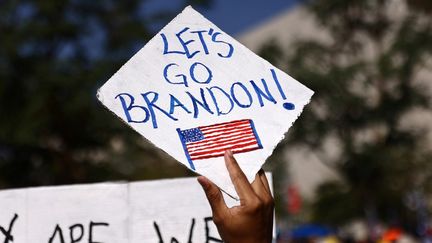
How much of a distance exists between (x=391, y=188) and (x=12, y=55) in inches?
547

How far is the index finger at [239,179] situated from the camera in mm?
2215

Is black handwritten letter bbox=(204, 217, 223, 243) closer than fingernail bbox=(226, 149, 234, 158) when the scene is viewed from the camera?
No

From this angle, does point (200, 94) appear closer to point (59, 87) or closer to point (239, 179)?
point (239, 179)

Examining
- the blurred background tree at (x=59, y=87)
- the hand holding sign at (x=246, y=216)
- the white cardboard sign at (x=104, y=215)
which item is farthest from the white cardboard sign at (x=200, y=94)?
the blurred background tree at (x=59, y=87)

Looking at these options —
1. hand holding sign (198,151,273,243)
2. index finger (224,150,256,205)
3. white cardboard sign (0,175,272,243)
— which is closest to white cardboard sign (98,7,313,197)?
index finger (224,150,256,205)

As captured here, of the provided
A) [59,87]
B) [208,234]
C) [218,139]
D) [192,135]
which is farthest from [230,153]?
[59,87]

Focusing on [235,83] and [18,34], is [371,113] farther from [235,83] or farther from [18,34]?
[235,83]

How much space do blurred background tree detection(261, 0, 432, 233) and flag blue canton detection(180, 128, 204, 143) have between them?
21.9 metres

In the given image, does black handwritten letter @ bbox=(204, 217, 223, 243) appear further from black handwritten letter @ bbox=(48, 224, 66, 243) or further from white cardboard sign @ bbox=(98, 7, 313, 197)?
white cardboard sign @ bbox=(98, 7, 313, 197)

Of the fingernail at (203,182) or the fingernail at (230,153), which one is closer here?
the fingernail at (203,182)

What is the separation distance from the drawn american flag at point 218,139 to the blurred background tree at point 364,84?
21.9m

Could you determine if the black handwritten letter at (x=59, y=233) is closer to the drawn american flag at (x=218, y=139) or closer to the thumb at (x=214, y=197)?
the drawn american flag at (x=218, y=139)

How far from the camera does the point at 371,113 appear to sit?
2572cm

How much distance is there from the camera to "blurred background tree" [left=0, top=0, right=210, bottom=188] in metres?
22.1
